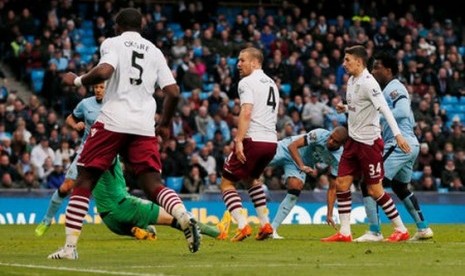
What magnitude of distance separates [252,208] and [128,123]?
52.1 ft

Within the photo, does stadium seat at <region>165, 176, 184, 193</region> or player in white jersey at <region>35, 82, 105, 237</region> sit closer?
player in white jersey at <region>35, 82, 105, 237</region>

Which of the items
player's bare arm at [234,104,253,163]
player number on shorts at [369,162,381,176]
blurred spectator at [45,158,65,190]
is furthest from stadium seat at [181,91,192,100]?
player number on shorts at [369,162,381,176]

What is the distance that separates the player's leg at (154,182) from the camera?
14.3 metres

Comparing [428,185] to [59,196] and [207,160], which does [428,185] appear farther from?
[59,196]

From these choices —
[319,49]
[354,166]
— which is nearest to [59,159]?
[319,49]

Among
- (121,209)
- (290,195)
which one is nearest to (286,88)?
(290,195)

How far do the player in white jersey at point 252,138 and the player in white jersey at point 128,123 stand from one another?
3.40 meters

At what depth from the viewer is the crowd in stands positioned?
32062 mm

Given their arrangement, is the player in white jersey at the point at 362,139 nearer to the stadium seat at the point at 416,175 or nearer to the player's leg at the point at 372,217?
the player's leg at the point at 372,217

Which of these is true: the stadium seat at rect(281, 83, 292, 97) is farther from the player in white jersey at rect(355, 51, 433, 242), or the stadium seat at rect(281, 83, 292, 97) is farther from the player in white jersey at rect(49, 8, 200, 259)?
the player in white jersey at rect(49, 8, 200, 259)

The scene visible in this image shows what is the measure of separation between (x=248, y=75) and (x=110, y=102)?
4211 mm

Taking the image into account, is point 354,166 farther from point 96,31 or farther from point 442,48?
point 442,48

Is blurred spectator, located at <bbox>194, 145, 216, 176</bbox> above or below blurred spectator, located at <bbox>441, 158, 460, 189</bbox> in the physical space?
above

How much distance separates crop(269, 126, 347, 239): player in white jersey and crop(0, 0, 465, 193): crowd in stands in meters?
10.9
